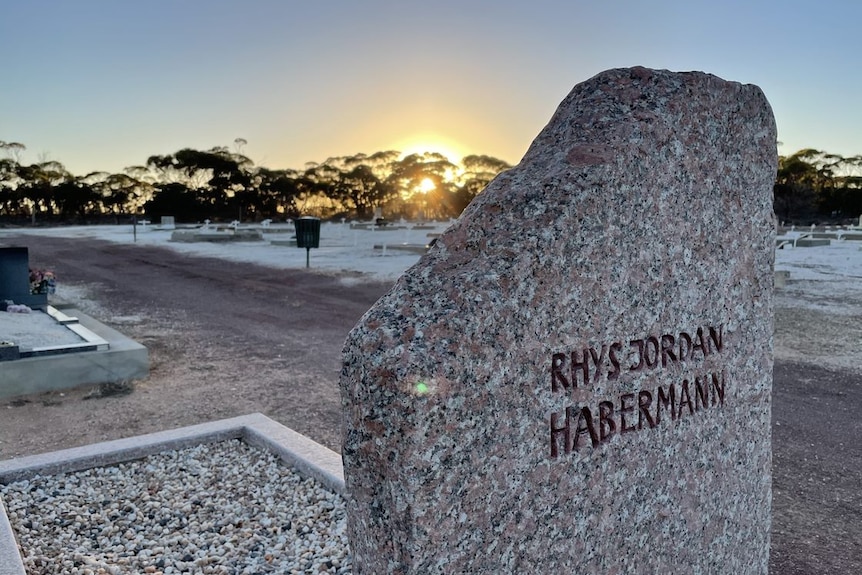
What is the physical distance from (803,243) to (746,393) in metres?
24.2

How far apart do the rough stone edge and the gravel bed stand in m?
0.06

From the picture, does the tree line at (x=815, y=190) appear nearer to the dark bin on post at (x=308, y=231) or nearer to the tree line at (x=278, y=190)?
the tree line at (x=278, y=190)

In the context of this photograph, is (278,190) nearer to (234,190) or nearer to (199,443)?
(234,190)

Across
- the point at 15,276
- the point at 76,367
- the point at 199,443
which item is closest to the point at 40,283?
the point at 15,276

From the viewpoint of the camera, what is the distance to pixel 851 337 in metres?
8.16

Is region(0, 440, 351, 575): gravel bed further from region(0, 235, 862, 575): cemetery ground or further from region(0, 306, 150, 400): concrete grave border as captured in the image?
region(0, 306, 150, 400): concrete grave border

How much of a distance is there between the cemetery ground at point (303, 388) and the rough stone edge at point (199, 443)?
0.53 meters

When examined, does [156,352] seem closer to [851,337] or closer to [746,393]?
[746,393]

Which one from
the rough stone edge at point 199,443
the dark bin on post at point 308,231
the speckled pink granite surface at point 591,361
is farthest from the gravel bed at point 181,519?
the dark bin on post at point 308,231

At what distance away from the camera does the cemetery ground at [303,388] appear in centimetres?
379

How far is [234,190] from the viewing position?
2562 inches

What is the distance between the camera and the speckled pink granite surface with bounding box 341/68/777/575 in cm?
156

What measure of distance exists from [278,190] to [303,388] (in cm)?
6370

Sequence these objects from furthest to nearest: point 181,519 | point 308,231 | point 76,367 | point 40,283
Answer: point 308,231 < point 40,283 < point 76,367 < point 181,519
